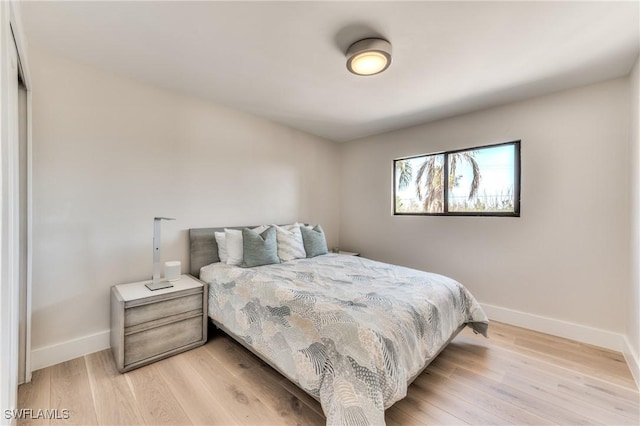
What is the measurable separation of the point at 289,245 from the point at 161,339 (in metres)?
1.47

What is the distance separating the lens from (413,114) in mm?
3123

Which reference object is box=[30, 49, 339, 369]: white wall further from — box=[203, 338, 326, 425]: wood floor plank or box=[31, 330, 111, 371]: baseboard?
box=[203, 338, 326, 425]: wood floor plank

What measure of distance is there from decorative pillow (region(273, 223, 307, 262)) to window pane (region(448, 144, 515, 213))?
1994 millimetres

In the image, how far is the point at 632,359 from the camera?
194cm

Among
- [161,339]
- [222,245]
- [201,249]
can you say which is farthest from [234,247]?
[161,339]

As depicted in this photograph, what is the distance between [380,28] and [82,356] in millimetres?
3389

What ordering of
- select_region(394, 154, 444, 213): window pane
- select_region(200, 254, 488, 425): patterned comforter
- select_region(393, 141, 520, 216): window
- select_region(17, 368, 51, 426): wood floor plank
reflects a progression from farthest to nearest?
1. select_region(394, 154, 444, 213): window pane
2. select_region(393, 141, 520, 216): window
3. select_region(17, 368, 51, 426): wood floor plank
4. select_region(200, 254, 488, 425): patterned comforter

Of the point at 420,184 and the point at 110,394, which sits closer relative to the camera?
the point at 110,394

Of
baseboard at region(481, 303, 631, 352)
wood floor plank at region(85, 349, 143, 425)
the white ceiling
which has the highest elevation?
the white ceiling

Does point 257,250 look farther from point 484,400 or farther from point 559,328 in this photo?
point 559,328

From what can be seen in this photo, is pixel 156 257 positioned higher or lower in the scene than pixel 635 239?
lower

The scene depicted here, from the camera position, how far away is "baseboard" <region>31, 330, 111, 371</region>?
6.19 ft

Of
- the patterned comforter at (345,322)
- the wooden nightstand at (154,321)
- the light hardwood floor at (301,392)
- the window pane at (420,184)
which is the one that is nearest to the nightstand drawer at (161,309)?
the wooden nightstand at (154,321)

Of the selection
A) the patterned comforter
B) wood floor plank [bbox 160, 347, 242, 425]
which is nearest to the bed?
the patterned comforter
